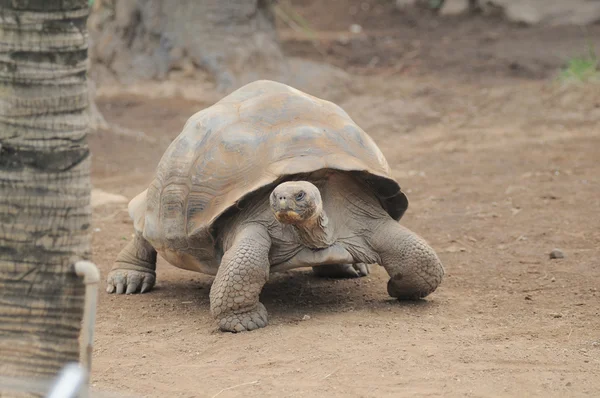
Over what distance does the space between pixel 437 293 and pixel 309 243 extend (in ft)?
3.06

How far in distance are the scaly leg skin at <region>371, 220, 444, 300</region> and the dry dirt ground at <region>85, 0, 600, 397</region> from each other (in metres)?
0.13

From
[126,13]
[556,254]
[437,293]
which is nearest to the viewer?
[437,293]

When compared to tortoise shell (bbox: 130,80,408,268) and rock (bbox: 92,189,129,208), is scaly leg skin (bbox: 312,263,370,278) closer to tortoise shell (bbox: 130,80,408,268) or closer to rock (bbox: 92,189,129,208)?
tortoise shell (bbox: 130,80,408,268)

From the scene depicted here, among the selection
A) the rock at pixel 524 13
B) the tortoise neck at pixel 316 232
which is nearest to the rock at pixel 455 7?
the rock at pixel 524 13

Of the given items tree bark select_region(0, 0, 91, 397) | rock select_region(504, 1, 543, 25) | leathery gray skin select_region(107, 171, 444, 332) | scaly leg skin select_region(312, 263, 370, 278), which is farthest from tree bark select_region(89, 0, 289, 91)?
tree bark select_region(0, 0, 91, 397)

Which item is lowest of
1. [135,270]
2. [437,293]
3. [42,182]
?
[135,270]

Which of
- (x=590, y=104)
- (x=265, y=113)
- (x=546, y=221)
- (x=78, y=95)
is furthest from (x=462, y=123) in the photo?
(x=78, y=95)

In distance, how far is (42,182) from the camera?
2.76m

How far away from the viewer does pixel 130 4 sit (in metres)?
12.0

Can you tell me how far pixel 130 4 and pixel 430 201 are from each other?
6.26m

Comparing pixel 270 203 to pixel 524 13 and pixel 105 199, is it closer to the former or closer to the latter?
pixel 105 199

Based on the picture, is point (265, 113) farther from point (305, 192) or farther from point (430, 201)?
point (430, 201)

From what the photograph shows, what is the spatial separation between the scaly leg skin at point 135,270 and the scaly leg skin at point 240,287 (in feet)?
3.54

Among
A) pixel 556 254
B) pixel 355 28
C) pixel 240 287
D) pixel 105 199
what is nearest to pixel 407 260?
pixel 240 287
